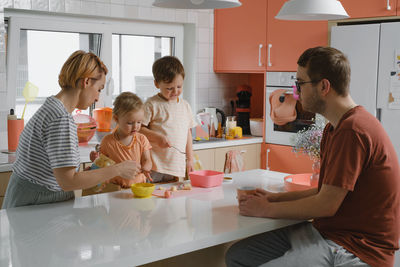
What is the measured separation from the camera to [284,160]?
14.0 ft

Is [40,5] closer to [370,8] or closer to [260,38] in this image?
[260,38]

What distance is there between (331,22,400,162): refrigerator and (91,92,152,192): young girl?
178cm

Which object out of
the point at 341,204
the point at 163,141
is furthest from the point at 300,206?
the point at 163,141

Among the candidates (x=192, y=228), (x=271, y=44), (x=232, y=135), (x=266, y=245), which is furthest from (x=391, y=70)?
(x=192, y=228)

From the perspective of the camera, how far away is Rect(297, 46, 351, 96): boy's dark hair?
1.91 metres

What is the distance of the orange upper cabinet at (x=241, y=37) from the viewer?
4359 millimetres

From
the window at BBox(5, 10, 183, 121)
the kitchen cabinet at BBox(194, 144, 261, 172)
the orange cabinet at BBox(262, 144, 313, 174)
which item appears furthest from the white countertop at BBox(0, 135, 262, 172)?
the window at BBox(5, 10, 183, 121)

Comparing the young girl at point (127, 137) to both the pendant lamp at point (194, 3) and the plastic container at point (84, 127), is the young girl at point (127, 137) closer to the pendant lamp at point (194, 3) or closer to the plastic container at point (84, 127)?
the pendant lamp at point (194, 3)

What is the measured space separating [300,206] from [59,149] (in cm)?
94

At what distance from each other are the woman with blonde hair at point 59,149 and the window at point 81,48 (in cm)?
176

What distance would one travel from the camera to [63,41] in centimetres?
381

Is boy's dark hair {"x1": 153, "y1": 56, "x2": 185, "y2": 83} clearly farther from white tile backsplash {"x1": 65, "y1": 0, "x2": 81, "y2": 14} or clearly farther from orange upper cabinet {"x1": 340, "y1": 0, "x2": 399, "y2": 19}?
orange upper cabinet {"x1": 340, "y1": 0, "x2": 399, "y2": 19}

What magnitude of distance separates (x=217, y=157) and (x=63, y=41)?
1563 millimetres

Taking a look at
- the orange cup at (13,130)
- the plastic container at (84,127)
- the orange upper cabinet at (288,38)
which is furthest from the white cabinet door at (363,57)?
the orange cup at (13,130)
